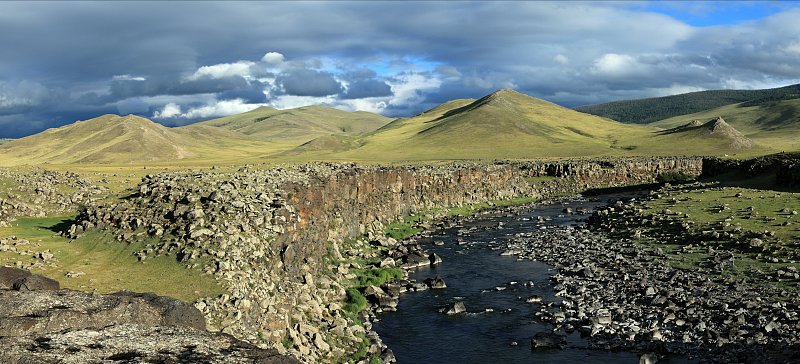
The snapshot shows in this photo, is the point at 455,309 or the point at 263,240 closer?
the point at 263,240

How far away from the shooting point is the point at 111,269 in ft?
91.5

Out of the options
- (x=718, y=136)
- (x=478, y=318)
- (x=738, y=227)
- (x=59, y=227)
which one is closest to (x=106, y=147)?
(x=59, y=227)

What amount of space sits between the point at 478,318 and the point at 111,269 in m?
19.5

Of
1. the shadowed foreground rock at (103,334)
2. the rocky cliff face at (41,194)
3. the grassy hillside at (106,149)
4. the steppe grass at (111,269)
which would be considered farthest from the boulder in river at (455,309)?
the grassy hillside at (106,149)

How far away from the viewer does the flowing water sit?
93.1ft

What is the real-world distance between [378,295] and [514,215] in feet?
135

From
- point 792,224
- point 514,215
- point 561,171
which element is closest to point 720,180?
point 561,171

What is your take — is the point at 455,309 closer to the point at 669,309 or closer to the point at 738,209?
the point at 669,309

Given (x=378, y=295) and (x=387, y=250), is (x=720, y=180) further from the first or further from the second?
(x=378, y=295)

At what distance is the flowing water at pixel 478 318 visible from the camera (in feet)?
93.1

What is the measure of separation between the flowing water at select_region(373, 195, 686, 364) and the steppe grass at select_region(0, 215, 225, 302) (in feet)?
34.5

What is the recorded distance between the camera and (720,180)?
85.0m

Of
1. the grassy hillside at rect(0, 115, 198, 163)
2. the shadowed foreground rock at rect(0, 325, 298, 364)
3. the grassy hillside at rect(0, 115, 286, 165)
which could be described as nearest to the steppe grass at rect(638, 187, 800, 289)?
the shadowed foreground rock at rect(0, 325, 298, 364)

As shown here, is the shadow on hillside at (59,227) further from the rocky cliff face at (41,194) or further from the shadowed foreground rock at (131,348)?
the shadowed foreground rock at (131,348)
